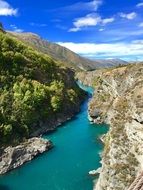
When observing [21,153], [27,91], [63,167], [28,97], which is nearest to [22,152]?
[21,153]

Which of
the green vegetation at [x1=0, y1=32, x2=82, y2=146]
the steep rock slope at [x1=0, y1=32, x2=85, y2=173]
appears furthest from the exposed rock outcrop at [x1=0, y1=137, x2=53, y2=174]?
the green vegetation at [x1=0, y1=32, x2=82, y2=146]

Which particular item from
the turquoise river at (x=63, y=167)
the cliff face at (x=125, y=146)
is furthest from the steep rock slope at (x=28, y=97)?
the cliff face at (x=125, y=146)


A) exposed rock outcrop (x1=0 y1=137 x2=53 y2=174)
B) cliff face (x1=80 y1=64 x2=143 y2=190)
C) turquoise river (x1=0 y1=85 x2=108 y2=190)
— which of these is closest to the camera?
cliff face (x1=80 y1=64 x2=143 y2=190)

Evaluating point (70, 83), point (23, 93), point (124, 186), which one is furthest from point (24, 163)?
point (70, 83)

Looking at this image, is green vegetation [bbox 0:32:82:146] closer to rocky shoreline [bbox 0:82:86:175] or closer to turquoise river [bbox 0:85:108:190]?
rocky shoreline [bbox 0:82:86:175]

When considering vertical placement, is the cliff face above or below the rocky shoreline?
above
